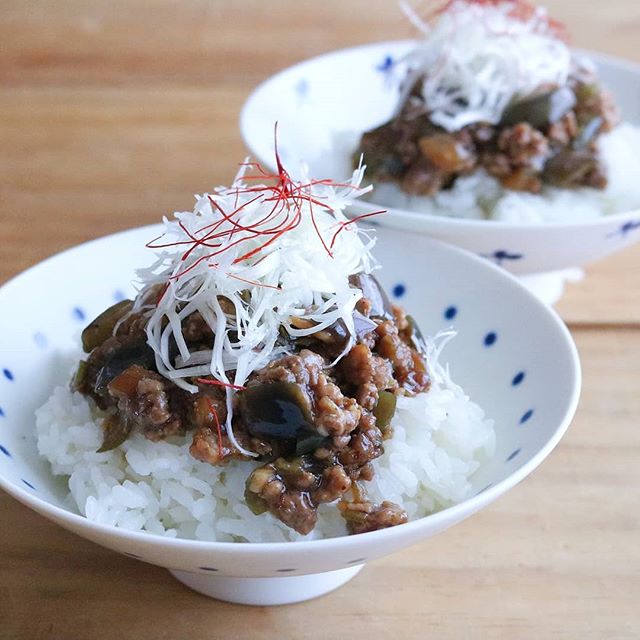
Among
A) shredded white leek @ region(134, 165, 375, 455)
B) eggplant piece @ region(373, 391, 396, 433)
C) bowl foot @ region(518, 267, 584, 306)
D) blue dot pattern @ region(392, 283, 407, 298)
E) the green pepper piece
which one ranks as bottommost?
bowl foot @ region(518, 267, 584, 306)

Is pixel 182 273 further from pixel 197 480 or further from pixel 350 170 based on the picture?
pixel 350 170

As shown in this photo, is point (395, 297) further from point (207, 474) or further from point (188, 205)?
point (188, 205)

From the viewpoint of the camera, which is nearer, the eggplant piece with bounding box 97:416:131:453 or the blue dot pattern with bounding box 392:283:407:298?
the eggplant piece with bounding box 97:416:131:453

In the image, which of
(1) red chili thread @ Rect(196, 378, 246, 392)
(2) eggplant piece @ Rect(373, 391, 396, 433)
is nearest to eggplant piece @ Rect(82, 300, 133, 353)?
(1) red chili thread @ Rect(196, 378, 246, 392)

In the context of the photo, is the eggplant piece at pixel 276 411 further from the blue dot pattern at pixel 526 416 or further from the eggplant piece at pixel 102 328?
the blue dot pattern at pixel 526 416

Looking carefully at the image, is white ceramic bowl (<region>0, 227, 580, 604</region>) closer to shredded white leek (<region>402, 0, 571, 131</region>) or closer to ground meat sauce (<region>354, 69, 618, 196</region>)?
ground meat sauce (<region>354, 69, 618, 196</region>)
